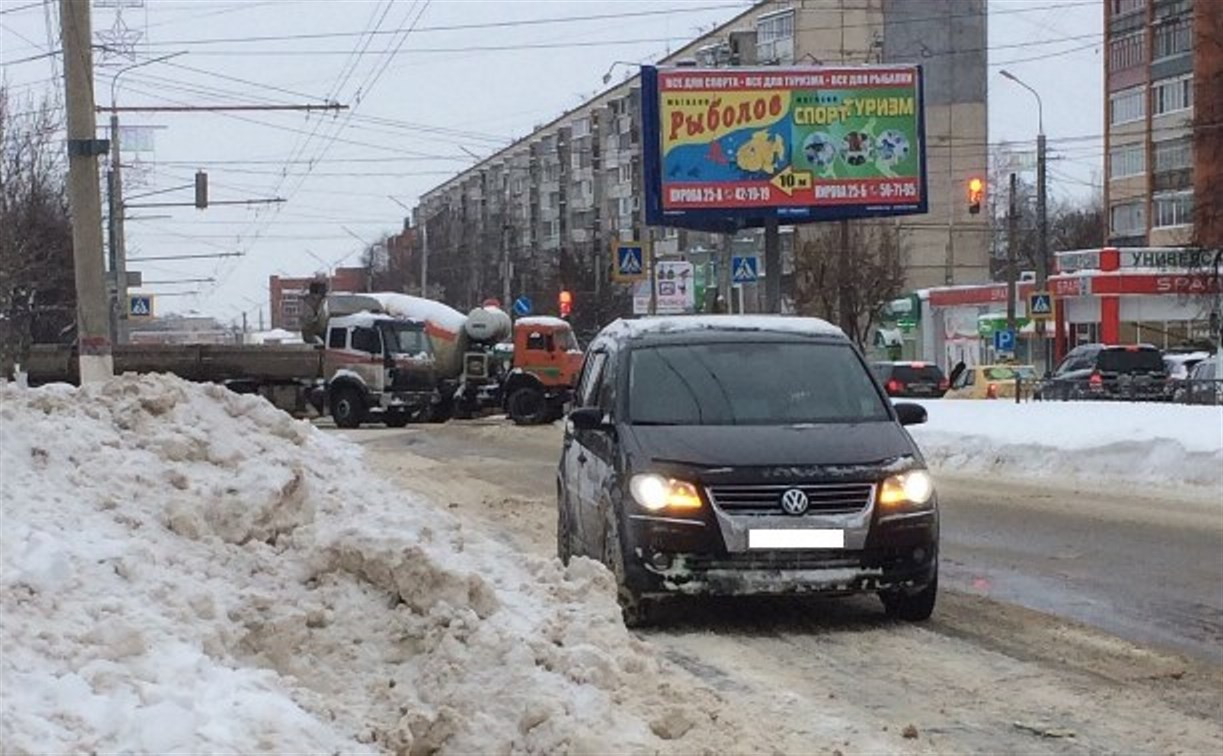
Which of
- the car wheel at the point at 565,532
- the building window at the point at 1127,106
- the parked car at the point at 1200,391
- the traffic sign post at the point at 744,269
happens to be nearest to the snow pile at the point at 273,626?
the car wheel at the point at 565,532

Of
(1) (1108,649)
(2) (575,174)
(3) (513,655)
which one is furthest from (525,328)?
(2) (575,174)

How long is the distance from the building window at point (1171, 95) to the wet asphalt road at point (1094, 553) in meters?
49.5

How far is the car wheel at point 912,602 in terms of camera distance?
27.3 ft

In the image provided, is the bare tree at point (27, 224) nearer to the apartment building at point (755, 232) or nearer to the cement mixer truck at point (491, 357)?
the cement mixer truck at point (491, 357)

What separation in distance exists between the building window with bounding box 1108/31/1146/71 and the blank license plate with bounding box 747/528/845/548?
62720 mm

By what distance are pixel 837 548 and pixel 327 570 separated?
319 centimetres

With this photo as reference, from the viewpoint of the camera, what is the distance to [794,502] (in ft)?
25.9

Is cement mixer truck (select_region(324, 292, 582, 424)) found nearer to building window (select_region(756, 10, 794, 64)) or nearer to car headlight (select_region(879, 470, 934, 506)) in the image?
car headlight (select_region(879, 470, 934, 506))

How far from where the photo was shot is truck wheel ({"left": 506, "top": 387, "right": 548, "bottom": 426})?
36.6 metres

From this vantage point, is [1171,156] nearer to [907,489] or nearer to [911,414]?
[911,414]

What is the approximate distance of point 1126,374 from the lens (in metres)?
34.1

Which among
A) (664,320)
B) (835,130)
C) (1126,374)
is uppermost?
(835,130)

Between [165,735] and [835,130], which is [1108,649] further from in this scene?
[835,130]

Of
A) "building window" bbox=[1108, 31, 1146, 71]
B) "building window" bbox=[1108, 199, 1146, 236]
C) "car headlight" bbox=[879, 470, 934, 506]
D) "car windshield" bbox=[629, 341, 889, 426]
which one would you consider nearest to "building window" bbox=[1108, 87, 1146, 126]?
"building window" bbox=[1108, 31, 1146, 71]
